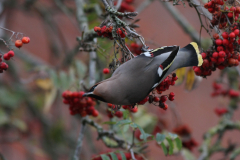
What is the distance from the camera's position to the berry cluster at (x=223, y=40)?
1.61 m

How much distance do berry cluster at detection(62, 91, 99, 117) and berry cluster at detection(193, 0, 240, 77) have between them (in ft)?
2.48

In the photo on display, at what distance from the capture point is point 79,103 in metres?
2.01

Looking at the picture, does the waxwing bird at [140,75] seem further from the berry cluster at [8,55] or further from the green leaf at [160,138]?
the berry cluster at [8,55]

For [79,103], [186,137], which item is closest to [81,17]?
[79,103]

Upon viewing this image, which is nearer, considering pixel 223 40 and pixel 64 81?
pixel 223 40

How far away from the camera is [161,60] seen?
178cm

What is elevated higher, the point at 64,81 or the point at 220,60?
the point at 64,81

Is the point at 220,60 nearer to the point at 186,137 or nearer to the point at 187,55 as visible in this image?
the point at 187,55

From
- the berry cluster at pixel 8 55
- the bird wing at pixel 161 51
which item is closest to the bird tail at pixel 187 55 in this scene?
the bird wing at pixel 161 51

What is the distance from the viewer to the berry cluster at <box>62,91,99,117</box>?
1987mm

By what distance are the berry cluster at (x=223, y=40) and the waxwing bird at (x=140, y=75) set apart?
68mm

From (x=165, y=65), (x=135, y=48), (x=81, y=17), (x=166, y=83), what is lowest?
(x=166, y=83)

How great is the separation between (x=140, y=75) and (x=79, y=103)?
0.52 metres

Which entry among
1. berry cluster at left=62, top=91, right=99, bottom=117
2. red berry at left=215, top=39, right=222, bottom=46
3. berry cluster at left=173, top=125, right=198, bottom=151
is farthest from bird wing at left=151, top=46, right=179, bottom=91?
berry cluster at left=173, top=125, right=198, bottom=151
